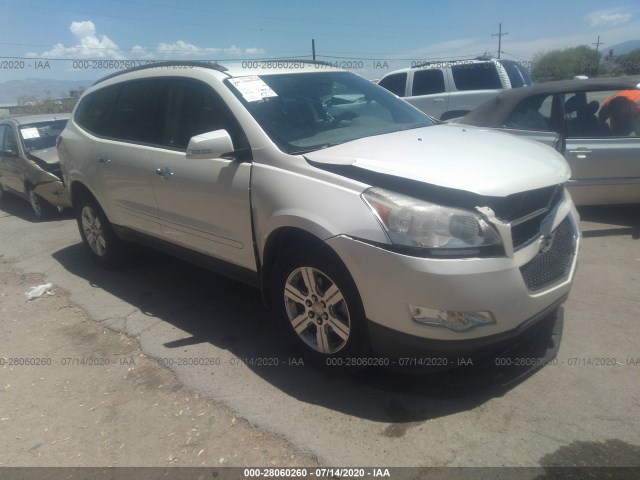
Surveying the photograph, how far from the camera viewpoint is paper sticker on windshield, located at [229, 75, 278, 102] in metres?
3.50

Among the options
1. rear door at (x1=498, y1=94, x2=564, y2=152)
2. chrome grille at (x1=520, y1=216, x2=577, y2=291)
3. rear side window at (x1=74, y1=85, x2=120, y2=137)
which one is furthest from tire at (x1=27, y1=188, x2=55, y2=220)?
chrome grille at (x1=520, y1=216, x2=577, y2=291)

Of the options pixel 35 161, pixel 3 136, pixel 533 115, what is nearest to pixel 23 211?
pixel 3 136

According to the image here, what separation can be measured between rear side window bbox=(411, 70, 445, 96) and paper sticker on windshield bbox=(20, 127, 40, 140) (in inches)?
291

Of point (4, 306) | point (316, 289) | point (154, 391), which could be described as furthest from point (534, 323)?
point (4, 306)

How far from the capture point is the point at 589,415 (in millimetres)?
2613

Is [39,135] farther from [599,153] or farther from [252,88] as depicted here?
[599,153]

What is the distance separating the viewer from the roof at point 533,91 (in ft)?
17.5

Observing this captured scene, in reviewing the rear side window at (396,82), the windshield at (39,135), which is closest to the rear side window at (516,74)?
the rear side window at (396,82)

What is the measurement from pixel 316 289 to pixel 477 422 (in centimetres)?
113

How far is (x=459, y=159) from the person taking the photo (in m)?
2.82

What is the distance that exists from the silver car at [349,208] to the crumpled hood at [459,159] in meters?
0.01

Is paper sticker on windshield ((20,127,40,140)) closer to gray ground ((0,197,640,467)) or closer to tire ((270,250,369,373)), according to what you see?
gray ground ((0,197,640,467))

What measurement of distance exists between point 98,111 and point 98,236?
1.29 meters

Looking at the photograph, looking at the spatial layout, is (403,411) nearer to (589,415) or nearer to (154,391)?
(589,415)
